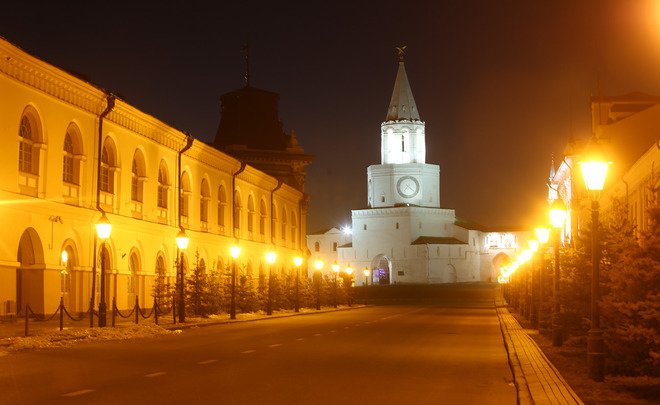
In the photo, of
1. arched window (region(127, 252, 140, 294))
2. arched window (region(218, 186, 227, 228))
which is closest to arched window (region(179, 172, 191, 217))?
arched window (region(218, 186, 227, 228))

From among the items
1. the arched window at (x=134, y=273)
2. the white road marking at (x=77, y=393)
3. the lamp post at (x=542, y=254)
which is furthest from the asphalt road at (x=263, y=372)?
the arched window at (x=134, y=273)

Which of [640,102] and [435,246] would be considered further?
[435,246]

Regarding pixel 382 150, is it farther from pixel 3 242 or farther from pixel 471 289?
pixel 3 242

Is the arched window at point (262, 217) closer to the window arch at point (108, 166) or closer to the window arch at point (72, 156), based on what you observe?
the window arch at point (108, 166)

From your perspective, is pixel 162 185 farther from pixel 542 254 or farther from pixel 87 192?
pixel 542 254

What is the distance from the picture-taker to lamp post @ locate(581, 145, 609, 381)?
15195mm

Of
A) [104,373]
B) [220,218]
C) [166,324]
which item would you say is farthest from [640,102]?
[104,373]

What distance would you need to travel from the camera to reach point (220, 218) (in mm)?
56375

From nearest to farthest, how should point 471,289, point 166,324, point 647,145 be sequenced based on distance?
point 166,324 → point 647,145 → point 471,289

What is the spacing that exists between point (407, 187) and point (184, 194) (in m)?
104

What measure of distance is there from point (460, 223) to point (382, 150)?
17292 mm

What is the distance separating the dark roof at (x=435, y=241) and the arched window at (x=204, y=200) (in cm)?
9323

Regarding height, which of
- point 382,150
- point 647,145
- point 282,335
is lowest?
point 282,335

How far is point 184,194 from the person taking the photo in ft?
165
